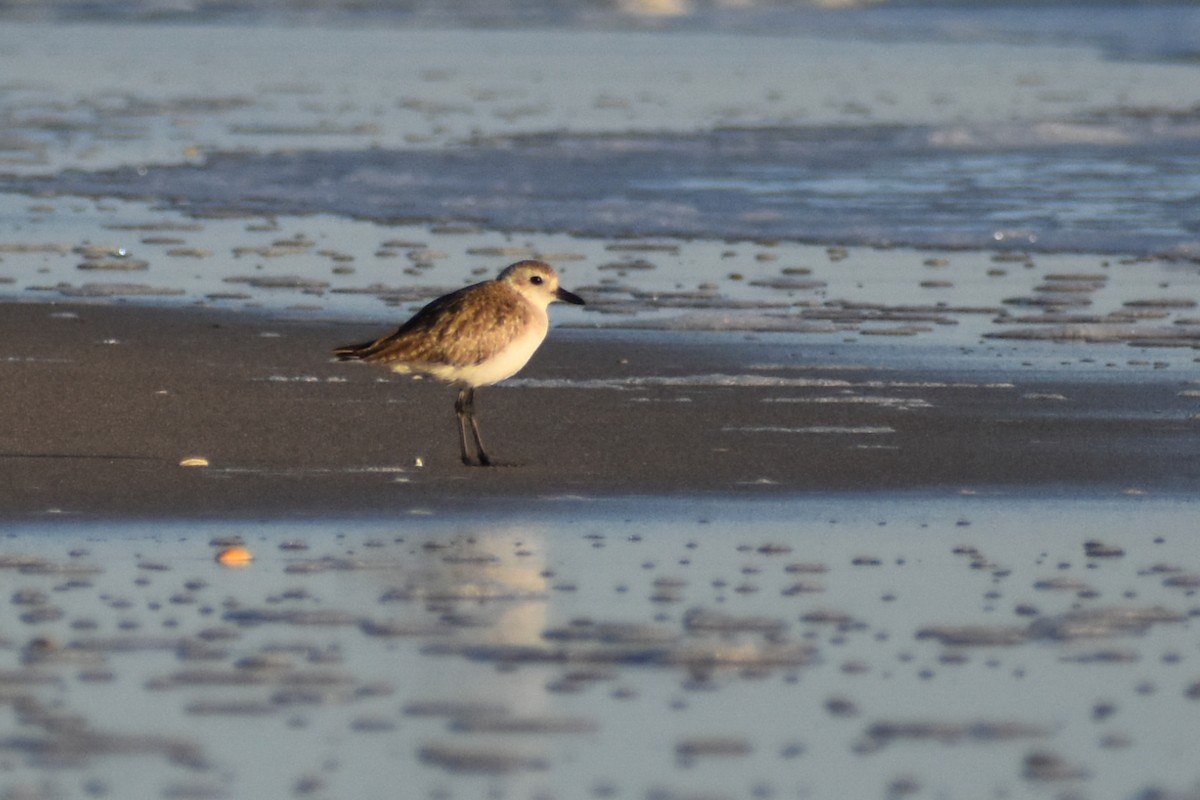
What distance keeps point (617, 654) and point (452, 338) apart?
120 inches

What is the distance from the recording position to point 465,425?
8.69 metres

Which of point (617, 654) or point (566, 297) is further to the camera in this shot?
point (566, 297)

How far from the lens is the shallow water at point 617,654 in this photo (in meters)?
4.85

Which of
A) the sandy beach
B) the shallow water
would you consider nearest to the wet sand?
the sandy beach

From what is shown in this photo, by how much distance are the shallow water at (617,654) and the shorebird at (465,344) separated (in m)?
1.12

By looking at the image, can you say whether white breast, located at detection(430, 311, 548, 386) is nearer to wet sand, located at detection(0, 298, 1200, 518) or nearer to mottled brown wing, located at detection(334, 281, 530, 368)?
mottled brown wing, located at detection(334, 281, 530, 368)

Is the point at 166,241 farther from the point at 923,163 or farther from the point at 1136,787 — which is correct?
the point at 1136,787

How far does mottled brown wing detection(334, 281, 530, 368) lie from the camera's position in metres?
8.57

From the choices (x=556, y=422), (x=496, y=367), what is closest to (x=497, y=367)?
(x=496, y=367)

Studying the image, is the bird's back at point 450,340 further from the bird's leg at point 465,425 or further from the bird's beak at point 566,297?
the bird's beak at point 566,297

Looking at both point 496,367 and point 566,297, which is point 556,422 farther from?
point 496,367

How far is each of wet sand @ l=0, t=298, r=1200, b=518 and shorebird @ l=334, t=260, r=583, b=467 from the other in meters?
0.29

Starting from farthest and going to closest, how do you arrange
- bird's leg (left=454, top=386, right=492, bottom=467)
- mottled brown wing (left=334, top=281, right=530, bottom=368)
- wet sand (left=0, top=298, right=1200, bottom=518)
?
mottled brown wing (left=334, top=281, right=530, bottom=368), bird's leg (left=454, top=386, right=492, bottom=467), wet sand (left=0, top=298, right=1200, bottom=518)

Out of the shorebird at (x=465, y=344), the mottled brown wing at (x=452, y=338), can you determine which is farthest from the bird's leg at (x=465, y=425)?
the mottled brown wing at (x=452, y=338)
